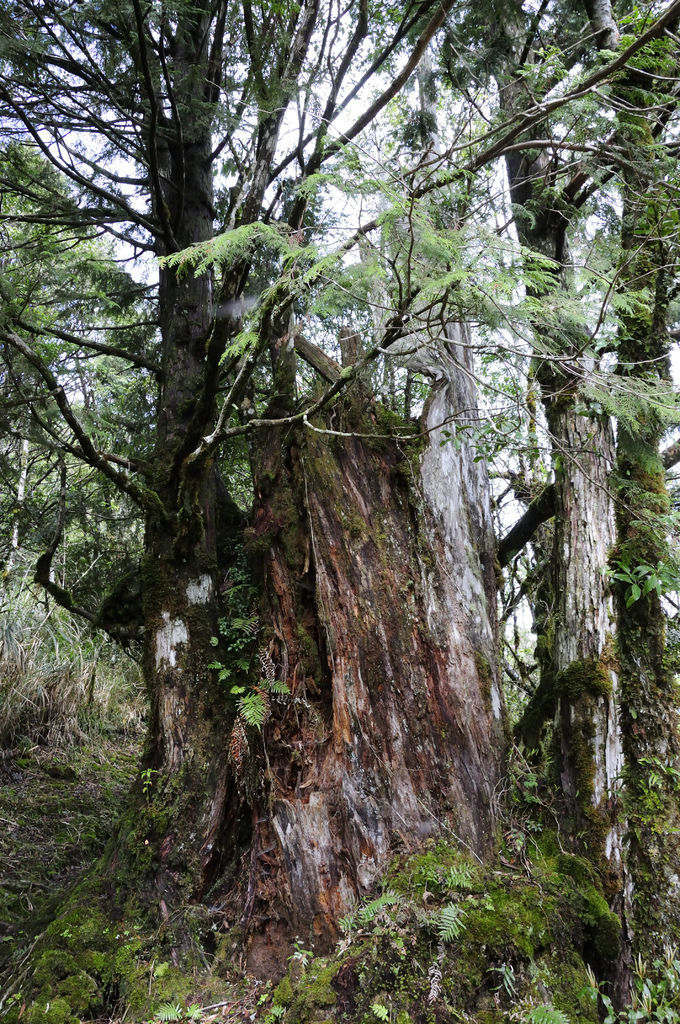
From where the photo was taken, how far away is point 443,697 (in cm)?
414

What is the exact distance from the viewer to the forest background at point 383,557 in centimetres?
336

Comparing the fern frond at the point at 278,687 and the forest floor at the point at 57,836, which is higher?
the fern frond at the point at 278,687

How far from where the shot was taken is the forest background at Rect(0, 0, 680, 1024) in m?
3.36

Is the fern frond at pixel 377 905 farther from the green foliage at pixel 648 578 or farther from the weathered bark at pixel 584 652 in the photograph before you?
the green foliage at pixel 648 578

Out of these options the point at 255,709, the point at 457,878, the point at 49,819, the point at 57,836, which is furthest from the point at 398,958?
→ the point at 49,819

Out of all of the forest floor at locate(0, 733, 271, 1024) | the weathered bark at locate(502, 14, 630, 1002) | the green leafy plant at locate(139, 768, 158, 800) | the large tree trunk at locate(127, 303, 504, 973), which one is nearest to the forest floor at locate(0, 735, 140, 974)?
the forest floor at locate(0, 733, 271, 1024)

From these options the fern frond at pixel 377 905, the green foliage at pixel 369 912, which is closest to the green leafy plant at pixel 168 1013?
the green foliage at pixel 369 912

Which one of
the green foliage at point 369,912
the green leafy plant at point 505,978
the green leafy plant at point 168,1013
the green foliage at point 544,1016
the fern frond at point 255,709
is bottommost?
the green leafy plant at point 168,1013

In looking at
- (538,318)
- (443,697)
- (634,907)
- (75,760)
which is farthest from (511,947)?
(75,760)

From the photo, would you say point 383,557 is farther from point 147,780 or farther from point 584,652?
point 147,780

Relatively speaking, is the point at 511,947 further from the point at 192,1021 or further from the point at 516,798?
the point at 192,1021

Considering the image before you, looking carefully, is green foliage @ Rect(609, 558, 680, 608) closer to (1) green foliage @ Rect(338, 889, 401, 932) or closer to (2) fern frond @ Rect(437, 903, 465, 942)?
(2) fern frond @ Rect(437, 903, 465, 942)

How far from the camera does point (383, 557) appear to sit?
449 cm

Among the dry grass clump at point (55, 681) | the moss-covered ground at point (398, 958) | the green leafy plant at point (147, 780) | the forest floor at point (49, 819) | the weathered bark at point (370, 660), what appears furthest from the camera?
the dry grass clump at point (55, 681)
